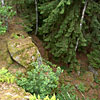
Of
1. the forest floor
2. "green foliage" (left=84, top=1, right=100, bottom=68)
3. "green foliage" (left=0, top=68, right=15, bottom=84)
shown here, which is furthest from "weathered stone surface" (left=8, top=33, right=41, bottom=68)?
"green foliage" (left=84, top=1, right=100, bottom=68)

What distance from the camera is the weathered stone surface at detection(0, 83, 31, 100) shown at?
362cm

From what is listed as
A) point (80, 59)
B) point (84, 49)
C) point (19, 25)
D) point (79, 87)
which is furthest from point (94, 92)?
point (19, 25)

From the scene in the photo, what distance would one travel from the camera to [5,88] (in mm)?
4332

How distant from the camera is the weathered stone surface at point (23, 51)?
6312mm

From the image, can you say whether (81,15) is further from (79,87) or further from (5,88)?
(5,88)

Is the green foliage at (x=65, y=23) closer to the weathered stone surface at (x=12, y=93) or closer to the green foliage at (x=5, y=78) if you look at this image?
the green foliage at (x=5, y=78)

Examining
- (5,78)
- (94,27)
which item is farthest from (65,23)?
(5,78)

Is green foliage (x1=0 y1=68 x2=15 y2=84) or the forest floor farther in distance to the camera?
the forest floor

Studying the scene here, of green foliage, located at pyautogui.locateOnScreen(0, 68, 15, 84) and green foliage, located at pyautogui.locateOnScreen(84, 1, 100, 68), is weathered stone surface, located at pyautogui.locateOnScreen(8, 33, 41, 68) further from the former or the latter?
green foliage, located at pyautogui.locateOnScreen(84, 1, 100, 68)

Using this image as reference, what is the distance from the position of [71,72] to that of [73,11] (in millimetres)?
5675

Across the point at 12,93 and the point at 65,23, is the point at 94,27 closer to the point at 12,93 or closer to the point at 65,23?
the point at 65,23

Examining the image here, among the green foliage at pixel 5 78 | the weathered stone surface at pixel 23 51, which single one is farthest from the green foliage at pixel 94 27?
the green foliage at pixel 5 78

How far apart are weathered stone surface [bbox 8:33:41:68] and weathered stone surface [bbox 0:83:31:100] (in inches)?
70.4

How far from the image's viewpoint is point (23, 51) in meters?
6.64
